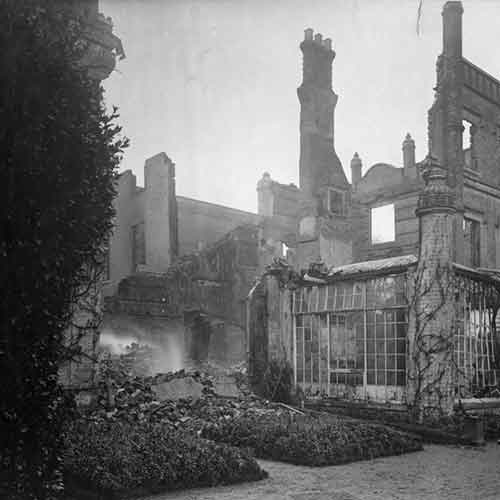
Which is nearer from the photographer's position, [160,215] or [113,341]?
[113,341]

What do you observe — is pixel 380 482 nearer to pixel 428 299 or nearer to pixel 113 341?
pixel 428 299

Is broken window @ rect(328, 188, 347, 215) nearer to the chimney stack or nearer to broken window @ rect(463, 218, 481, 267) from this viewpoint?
broken window @ rect(463, 218, 481, 267)

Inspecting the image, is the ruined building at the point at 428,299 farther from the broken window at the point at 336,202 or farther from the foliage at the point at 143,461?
the broken window at the point at 336,202

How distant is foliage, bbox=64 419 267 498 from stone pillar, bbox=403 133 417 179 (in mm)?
25090

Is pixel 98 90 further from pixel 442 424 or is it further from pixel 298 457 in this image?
pixel 442 424

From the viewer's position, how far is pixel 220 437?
10.7m

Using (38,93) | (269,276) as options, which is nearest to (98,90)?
(38,93)

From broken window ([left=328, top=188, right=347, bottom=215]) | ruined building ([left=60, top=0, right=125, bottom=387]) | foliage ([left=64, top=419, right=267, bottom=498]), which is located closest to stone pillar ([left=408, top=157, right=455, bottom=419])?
foliage ([left=64, top=419, right=267, bottom=498])

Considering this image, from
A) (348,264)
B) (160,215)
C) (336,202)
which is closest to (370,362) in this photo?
(348,264)

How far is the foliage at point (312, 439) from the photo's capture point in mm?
9672

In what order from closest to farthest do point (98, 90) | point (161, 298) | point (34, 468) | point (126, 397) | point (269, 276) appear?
1. point (34, 468)
2. point (98, 90)
3. point (126, 397)
4. point (269, 276)
5. point (161, 298)

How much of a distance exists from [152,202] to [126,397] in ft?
66.6

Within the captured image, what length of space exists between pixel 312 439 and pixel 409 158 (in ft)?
82.4

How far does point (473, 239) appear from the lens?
74.4 feet
